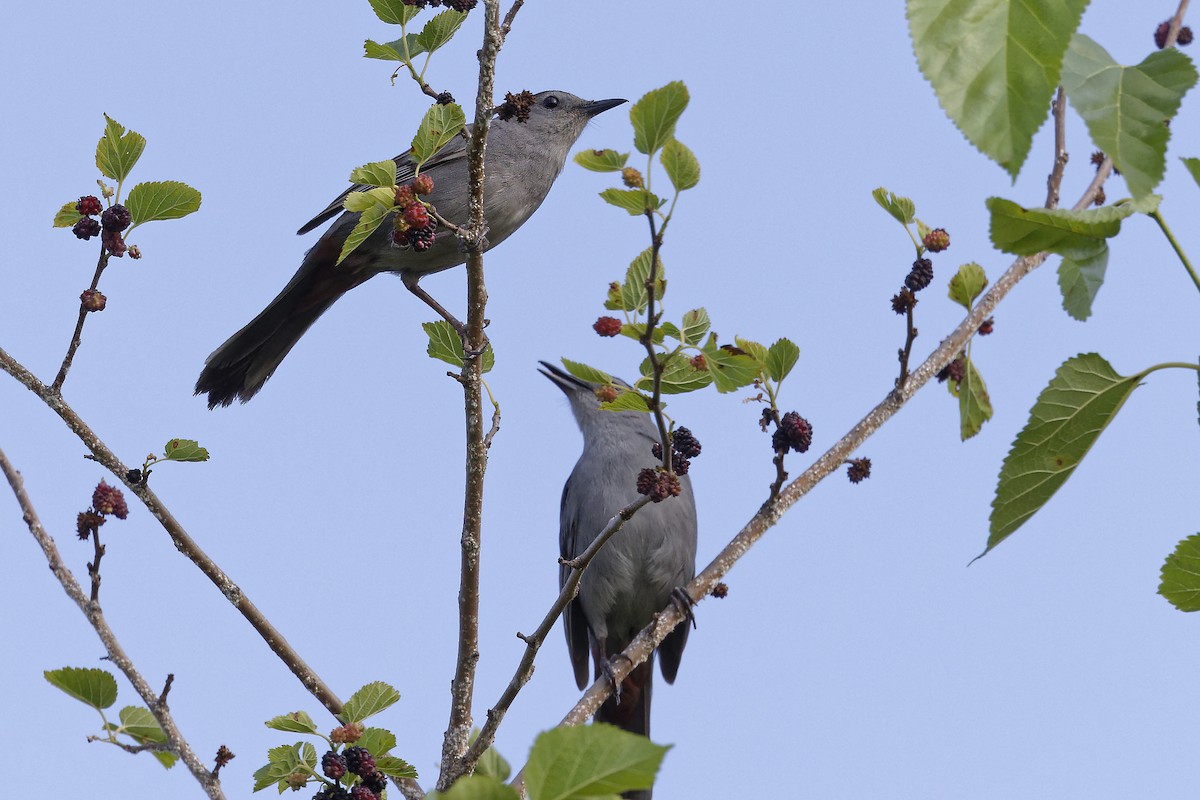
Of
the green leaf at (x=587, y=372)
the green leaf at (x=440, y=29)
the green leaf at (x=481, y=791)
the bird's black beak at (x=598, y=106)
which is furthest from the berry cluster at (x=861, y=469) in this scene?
the bird's black beak at (x=598, y=106)

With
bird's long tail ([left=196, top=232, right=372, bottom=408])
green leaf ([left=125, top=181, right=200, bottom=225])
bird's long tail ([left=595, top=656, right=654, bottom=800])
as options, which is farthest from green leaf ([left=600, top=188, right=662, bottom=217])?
bird's long tail ([left=595, top=656, right=654, bottom=800])

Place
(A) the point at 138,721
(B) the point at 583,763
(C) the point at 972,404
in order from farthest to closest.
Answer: (C) the point at 972,404 < (A) the point at 138,721 < (B) the point at 583,763

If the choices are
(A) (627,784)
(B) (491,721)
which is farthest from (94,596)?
(A) (627,784)

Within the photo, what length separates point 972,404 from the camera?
4.40m

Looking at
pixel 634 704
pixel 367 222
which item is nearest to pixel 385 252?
pixel 634 704

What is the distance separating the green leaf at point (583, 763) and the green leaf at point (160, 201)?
271 centimetres

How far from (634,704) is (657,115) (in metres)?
5.76

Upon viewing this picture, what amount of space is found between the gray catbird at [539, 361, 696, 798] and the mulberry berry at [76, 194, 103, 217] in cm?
439

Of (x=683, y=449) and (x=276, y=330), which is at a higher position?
(x=276, y=330)

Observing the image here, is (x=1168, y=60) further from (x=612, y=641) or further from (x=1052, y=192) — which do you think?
(x=612, y=641)

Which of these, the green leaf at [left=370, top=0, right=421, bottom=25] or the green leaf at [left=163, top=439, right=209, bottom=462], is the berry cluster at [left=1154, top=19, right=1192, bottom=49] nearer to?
the green leaf at [left=370, top=0, right=421, bottom=25]

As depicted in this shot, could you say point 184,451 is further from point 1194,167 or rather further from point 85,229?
point 1194,167

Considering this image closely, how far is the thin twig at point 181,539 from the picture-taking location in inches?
146

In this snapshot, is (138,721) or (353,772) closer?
(353,772)
